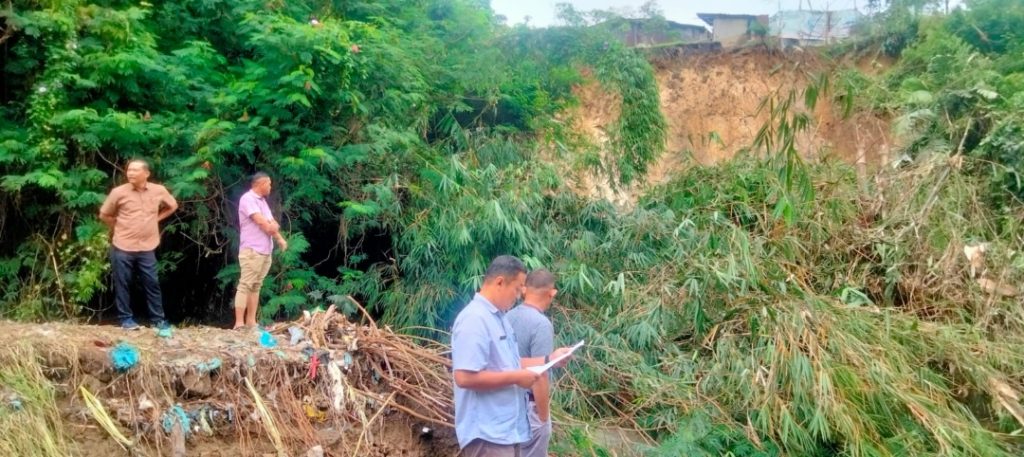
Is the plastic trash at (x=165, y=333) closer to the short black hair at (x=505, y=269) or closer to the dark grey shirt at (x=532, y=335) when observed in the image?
the dark grey shirt at (x=532, y=335)

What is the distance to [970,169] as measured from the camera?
28.2 ft

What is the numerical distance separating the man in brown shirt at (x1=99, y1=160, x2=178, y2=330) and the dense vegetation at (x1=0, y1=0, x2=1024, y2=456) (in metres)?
0.96

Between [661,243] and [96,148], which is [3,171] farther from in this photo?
[661,243]

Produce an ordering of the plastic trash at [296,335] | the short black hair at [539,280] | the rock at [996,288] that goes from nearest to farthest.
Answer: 1. the short black hair at [539,280]
2. the plastic trash at [296,335]
3. the rock at [996,288]

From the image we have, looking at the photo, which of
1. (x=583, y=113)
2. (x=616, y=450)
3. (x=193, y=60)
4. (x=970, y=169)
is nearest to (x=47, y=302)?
(x=193, y=60)

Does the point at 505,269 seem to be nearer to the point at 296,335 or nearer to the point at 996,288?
the point at 296,335

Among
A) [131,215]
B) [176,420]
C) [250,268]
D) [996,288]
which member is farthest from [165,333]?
[996,288]

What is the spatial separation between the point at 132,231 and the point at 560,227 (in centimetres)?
379

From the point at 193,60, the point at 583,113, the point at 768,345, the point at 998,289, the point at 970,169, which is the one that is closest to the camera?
the point at 768,345

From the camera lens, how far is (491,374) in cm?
340

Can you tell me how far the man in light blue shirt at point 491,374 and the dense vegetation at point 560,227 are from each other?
1.97 m

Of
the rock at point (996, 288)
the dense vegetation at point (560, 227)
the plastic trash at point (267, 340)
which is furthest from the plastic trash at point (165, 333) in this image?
the rock at point (996, 288)

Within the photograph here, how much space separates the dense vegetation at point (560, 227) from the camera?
19.2 feet

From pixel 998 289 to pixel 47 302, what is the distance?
313 inches
